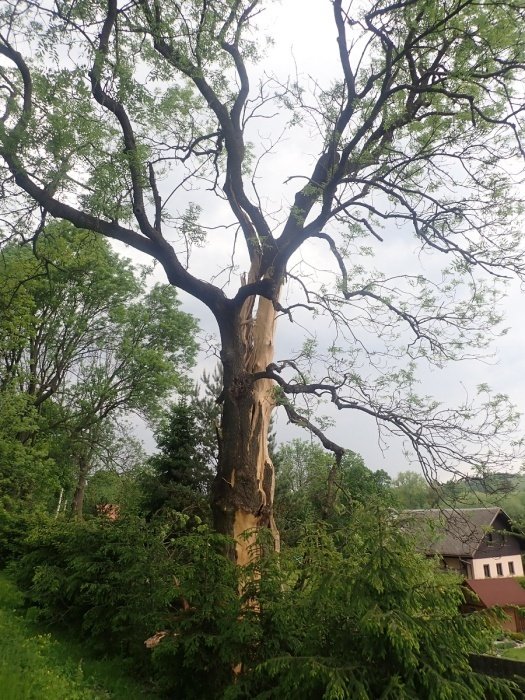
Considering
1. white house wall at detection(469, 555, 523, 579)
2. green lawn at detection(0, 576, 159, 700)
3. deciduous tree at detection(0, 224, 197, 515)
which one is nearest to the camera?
green lawn at detection(0, 576, 159, 700)

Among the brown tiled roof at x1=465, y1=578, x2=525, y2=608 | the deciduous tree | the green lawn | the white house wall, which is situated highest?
the deciduous tree

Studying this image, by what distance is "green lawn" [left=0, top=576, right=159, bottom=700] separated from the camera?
14.6 ft

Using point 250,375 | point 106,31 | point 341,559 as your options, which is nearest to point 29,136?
point 106,31

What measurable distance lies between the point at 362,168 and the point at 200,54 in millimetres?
3063

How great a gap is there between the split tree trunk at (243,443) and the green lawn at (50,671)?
6.57 feet

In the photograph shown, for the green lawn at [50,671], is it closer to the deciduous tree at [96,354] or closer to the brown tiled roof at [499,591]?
the deciduous tree at [96,354]

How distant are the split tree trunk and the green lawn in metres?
2.00

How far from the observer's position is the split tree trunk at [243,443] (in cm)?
688

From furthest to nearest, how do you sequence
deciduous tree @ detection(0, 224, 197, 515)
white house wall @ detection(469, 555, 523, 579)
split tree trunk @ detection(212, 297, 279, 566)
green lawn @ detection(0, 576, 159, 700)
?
1. white house wall @ detection(469, 555, 523, 579)
2. deciduous tree @ detection(0, 224, 197, 515)
3. split tree trunk @ detection(212, 297, 279, 566)
4. green lawn @ detection(0, 576, 159, 700)

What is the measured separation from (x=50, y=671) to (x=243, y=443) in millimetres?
3361

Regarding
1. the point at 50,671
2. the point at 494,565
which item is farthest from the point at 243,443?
the point at 494,565

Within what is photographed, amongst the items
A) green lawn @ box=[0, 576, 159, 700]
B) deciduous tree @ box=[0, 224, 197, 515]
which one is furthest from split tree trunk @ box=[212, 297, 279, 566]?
deciduous tree @ box=[0, 224, 197, 515]

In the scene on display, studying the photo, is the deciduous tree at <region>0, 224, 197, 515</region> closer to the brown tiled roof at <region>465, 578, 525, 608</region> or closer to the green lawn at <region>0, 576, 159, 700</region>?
the green lawn at <region>0, 576, 159, 700</region>

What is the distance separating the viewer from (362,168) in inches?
317
